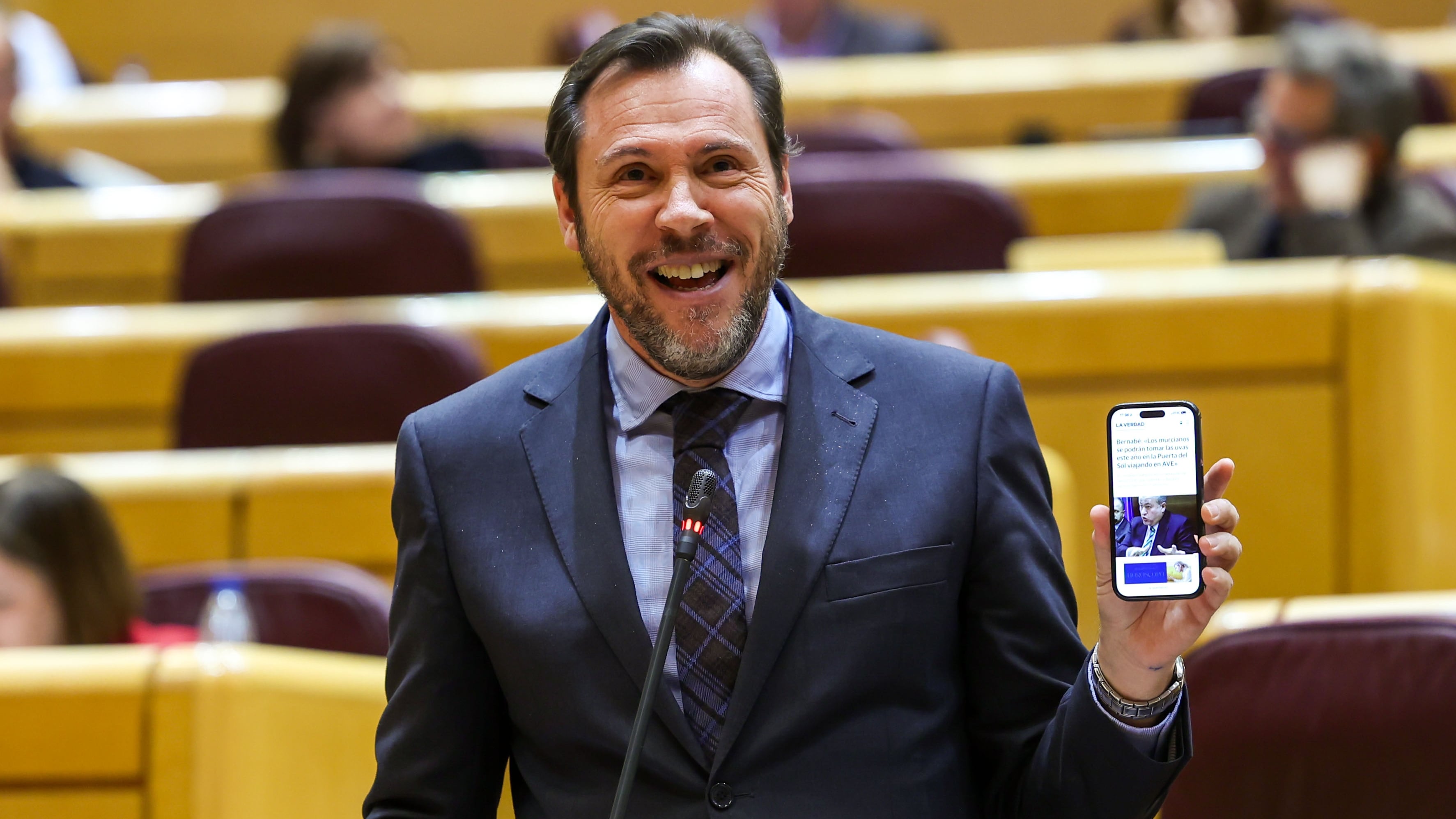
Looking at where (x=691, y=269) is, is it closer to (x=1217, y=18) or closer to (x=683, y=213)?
(x=683, y=213)

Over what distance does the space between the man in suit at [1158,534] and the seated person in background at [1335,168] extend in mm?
1308

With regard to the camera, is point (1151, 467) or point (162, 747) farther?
point (162, 747)


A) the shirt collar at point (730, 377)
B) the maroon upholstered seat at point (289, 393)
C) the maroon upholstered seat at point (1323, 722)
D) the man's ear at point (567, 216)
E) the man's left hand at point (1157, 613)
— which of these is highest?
the man's ear at point (567, 216)

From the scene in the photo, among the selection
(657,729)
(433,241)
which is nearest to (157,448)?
(433,241)

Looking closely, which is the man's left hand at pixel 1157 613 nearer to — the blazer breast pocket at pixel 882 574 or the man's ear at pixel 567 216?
the blazer breast pocket at pixel 882 574

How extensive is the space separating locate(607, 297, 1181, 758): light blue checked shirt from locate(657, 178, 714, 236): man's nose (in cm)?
6

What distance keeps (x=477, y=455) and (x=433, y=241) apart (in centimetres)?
125

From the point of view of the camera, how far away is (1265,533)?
59.4 inches

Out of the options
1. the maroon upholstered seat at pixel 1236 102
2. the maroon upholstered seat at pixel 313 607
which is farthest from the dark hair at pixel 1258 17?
the maroon upholstered seat at pixel 313 607

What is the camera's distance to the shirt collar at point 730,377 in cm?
77

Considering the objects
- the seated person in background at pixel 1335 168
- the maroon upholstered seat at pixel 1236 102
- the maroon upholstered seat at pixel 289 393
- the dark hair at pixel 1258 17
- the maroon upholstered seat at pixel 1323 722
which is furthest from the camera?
the dark hair at pixel 1258 17

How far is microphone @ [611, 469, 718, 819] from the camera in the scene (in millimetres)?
Result: 625

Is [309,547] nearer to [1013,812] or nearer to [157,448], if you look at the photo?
[157,448]

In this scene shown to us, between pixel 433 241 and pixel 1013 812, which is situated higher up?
pixel 433 241
